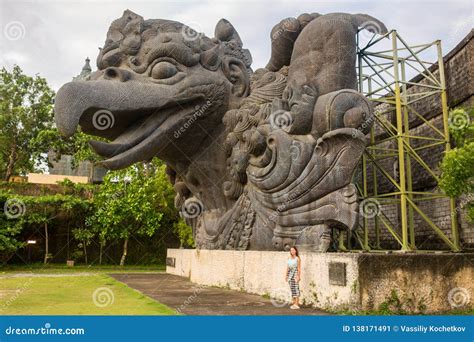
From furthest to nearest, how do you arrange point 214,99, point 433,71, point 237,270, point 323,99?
point 433,71
point 214,99
point 237,270
point 323,99

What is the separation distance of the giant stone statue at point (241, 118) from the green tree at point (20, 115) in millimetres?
19192

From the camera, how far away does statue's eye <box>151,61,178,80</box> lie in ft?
24.3

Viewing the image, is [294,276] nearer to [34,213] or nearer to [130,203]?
[130,203]

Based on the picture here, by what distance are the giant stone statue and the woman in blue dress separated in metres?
0.73

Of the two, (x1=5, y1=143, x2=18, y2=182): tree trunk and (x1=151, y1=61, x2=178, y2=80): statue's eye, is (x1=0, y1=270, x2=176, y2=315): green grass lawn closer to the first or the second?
(x1=151, y1=61, x2=178, y2=80): statue's eye

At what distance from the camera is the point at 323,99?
665 centimetres

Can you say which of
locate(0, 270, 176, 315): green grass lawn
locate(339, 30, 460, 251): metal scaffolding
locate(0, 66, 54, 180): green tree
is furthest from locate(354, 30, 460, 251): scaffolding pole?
locate(0, 66, 54, 180): green tree

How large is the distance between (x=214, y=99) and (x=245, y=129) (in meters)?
0.87

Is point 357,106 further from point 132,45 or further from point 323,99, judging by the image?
point 132,45

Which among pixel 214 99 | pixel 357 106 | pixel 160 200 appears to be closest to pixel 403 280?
pixel 357 106

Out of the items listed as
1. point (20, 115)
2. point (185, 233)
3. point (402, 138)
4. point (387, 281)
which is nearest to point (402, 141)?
point (402, 138)

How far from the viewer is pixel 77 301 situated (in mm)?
6770

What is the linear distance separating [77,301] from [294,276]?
11.0ft

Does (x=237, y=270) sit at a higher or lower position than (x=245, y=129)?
lower
